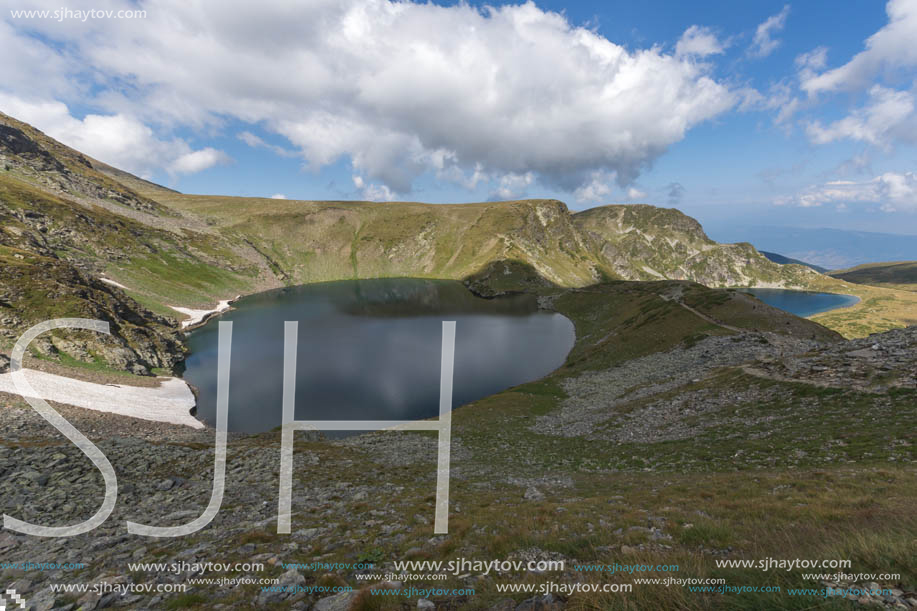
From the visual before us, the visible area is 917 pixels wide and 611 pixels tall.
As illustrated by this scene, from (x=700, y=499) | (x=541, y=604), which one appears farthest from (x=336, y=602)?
(x=700, y=499)

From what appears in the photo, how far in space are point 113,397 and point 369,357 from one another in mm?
39570

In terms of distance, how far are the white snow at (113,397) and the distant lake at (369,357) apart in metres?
3.80

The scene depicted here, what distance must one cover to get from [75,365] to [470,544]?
6343 cm

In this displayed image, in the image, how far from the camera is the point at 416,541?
9.14 meters

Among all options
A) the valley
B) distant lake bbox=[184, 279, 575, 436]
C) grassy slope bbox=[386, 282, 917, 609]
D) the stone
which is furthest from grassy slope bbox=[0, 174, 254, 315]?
the stone

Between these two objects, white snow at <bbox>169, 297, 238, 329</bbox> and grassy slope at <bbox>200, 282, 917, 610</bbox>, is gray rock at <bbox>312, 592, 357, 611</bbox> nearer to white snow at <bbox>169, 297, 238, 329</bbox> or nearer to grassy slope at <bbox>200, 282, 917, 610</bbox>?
grassy slope at <bbox>200, 282, 917, 610</bbox>

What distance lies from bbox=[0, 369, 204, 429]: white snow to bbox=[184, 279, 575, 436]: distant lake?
3796 mm

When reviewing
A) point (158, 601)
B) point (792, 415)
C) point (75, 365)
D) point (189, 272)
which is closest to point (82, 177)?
point (189, 272)

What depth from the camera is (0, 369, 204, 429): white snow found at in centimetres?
3688

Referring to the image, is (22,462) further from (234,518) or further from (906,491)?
(906,491)

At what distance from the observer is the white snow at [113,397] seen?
36875 millimetres

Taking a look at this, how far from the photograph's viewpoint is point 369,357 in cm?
7388

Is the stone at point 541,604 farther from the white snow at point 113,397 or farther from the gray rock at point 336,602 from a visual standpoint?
the white snow at point 113,397

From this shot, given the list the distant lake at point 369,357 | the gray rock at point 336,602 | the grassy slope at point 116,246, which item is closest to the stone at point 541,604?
the gray rock at point 336,602
